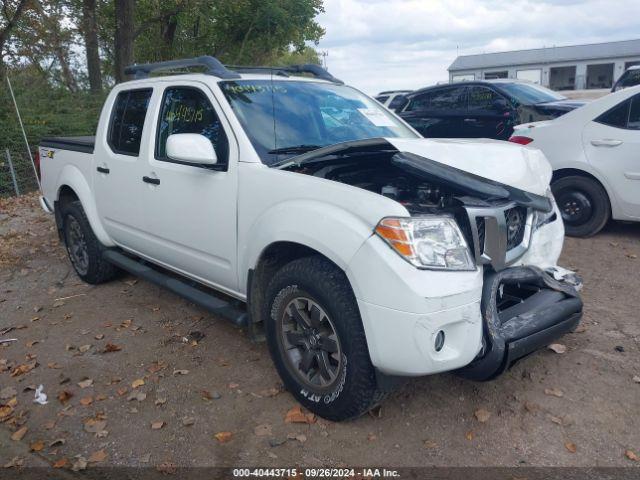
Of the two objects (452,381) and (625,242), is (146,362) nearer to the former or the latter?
(452,381)

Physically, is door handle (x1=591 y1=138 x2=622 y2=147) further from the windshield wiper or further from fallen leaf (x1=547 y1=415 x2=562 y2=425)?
fallen leaf (x1=547 y1=415 x2=562 y2=425)

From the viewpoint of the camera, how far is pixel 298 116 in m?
4.08

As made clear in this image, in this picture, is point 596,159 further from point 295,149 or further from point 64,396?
point 64,396

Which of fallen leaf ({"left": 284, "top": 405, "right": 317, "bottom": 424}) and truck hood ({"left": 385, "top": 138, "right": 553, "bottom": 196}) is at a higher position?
truck hood ({"left": 385, "top": 138, "right": 553, "bottom": 196})

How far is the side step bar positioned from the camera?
12.3ft

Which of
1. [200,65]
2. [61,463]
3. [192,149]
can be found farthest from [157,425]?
[200,65]

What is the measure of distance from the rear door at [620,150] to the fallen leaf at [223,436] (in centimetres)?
507

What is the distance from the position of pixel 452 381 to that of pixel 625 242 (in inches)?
151

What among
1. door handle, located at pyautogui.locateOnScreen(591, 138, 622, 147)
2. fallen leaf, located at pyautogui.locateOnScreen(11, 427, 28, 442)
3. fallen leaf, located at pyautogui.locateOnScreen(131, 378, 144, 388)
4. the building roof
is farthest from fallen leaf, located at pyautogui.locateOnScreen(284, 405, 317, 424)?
the building roof

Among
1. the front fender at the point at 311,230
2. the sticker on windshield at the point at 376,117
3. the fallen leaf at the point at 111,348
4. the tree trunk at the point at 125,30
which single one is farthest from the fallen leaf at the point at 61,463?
the tree trunk at the point at 125,30

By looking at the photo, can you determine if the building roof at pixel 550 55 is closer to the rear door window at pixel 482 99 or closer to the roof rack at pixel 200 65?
the rear door window at pixel 482 99

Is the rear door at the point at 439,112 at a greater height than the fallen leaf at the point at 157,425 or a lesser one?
greater

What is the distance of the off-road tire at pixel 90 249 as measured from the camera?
5.54m

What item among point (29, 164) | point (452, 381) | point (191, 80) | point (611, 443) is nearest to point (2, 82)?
point (29, 164)
